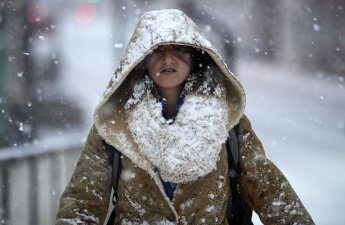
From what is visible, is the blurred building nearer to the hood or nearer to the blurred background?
the blurred background

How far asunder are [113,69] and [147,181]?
17.4 ft

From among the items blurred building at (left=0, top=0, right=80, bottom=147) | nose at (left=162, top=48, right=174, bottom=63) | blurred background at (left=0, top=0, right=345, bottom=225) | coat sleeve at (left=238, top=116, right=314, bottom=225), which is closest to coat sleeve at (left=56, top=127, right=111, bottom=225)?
nose at (left=162, top=48, right=174, bottom=63)

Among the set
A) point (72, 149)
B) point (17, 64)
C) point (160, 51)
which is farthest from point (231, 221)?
point (17, 64)

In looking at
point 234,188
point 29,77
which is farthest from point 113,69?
point 234,188

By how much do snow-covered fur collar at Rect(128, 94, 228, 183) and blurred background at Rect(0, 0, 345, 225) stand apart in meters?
2.85

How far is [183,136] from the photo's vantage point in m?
2.18

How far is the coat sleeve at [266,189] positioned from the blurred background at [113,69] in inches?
107

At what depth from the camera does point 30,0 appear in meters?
8.69

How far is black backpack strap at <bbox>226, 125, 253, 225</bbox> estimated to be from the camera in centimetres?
236

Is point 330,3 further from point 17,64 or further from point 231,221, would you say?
point 231,221

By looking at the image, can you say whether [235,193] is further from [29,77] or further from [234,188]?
[29,77]

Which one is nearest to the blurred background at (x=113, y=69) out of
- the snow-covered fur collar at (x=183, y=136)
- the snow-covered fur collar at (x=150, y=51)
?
the snow-covered fur collar at (x=150, y=51)

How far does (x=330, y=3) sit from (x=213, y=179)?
10526 millimetres

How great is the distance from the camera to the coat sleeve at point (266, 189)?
91.6 inches
